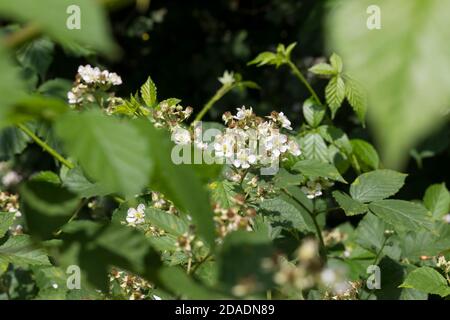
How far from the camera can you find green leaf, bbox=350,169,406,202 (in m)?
1.23

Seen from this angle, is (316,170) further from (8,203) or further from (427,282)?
(8,203)

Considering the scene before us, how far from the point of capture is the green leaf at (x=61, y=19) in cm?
27

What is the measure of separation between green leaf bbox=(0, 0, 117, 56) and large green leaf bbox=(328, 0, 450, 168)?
98 mm

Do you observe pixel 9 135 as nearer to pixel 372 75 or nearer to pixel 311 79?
pixel 311 79

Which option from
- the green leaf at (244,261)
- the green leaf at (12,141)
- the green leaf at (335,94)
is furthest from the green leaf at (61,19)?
the green leaf at (12,141)

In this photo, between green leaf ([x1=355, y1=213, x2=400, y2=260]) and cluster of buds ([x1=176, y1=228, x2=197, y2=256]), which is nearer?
cluster of buds ([x1=176, y1=228, x2=197, y2=256])

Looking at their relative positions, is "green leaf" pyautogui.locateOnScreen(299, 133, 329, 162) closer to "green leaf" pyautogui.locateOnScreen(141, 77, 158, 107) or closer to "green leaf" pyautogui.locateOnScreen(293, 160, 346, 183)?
"green leaf" pyautogui.locateOnScreen(293, 160, 346, 183)

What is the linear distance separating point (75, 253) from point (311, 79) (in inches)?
84.2

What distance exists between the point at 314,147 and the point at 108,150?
1.13 metres

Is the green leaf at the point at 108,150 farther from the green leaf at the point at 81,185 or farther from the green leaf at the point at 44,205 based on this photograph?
the green leaf at the point at 81,185

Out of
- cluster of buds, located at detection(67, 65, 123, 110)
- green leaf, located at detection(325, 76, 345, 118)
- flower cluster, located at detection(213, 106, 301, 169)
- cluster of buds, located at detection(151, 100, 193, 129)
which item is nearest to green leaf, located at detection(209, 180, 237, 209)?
flower cluster, located at detection(213, 106, 301, 169)

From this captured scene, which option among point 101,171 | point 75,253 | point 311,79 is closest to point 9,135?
point 311,79

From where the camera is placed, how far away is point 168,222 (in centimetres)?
79

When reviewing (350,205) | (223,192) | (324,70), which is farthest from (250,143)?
(324,70)
